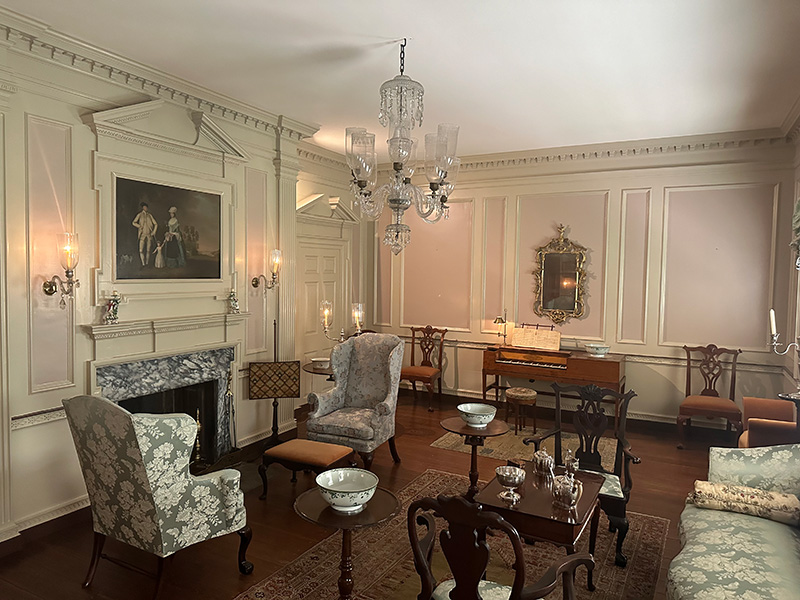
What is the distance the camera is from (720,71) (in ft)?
13.0

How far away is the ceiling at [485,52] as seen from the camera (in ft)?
10.2

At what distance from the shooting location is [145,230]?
4.30 metres

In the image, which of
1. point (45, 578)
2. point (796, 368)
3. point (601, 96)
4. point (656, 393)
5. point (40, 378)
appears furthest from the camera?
point (656, 393)

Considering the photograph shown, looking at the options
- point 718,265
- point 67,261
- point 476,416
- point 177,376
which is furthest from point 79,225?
point 718,265

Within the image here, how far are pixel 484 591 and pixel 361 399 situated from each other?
2.98m

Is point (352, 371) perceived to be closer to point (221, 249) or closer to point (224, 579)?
point (221, 249)

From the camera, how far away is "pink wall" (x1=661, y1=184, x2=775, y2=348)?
228 inches

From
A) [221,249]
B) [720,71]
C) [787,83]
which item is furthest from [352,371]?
[787,83]

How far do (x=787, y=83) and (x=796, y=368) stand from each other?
2.44 m

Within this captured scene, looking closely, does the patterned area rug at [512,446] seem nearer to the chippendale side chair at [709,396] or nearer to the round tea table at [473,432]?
the chippendale side chair at [709,396]

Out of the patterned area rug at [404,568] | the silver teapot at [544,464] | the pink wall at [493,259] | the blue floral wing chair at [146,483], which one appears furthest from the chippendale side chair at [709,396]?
the blue floral wing chair at [146,483]

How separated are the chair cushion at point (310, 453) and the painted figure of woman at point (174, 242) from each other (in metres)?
1.75

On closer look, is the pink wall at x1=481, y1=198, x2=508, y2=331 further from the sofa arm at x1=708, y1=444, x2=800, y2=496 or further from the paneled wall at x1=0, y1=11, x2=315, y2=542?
the sofa arm at x1=708, y1=444, x2=800, y2=496

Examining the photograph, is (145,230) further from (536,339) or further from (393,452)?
(536,339)
